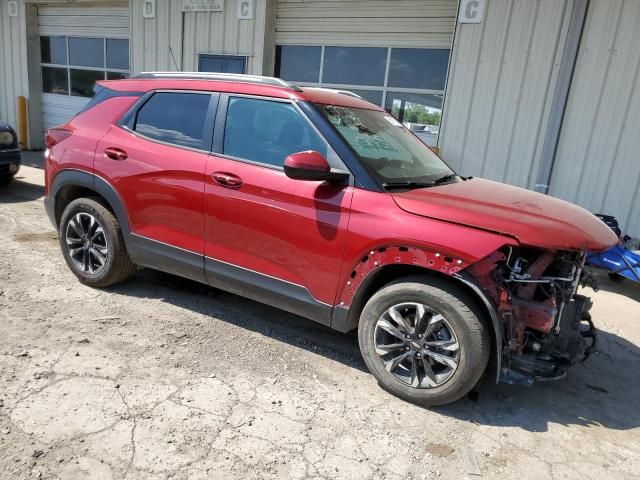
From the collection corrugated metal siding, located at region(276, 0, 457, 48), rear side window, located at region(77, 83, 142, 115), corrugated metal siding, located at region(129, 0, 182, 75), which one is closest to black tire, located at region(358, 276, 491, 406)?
rear side window, located at region(77, 83, 142, 115)

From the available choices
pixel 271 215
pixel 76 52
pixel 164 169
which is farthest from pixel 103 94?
pixel 76 52

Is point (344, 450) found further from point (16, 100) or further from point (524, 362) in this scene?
point (16, 100)

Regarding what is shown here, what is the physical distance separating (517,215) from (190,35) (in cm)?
913

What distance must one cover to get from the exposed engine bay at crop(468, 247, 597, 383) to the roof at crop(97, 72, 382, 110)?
66.9 inches

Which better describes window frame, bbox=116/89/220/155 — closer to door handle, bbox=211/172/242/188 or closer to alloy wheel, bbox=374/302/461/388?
door handle, bbox=211/172/242/188

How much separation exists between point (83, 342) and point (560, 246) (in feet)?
10.4

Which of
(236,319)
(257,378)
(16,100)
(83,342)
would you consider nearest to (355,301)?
(257,378)

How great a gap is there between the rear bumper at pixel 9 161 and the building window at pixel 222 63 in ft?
13.4

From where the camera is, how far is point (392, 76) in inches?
333

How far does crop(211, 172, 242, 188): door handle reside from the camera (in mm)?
3419

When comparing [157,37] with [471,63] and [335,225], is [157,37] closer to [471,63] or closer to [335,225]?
[471,63]

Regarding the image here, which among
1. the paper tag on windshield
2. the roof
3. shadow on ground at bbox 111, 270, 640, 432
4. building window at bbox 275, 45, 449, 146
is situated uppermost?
building window at bbox 275, 45, 449, 146

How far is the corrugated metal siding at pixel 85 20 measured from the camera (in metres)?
11.4

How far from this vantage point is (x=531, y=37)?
22.6ft
